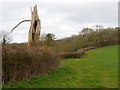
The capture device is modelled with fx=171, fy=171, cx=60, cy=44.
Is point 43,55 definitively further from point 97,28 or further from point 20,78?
point 97,28

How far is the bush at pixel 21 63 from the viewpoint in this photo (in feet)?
23.4

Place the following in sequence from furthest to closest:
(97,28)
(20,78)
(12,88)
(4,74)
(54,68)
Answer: (97,28), (54,68), (20,78), (4,74), (12,88)

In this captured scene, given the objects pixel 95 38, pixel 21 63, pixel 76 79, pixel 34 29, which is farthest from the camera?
pixel 95 38

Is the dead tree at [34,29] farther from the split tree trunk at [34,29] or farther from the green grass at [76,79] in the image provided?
the green grass at [76,79]

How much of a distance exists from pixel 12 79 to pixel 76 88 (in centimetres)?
280

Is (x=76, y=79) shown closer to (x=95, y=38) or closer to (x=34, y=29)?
(x=34, y=29)

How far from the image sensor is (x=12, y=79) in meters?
7.42

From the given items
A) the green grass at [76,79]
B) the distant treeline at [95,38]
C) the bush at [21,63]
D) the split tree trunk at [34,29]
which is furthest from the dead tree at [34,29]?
the distant treeline at [95,38]

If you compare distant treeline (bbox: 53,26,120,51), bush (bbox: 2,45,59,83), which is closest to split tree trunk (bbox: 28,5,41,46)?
bush (bbox: 2,45,59,83)

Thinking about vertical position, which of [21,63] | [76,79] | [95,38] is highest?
[95,38]

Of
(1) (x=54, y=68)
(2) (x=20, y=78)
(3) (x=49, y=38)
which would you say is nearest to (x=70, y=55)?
(3) (x=49, y=38)

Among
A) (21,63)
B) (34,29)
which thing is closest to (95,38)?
(34,29)

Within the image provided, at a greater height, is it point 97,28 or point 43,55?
point 97,28

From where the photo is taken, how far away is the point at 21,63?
7844mm
